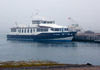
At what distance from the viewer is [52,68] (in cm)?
1530

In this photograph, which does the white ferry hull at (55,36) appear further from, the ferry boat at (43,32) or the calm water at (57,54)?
the calm water at (57,54)

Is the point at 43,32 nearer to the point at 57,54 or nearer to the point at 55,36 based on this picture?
the point at 55,36

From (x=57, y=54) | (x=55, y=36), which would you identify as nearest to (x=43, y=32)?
(x=55, y=36)

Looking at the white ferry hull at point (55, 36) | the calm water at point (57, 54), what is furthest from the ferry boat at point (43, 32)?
the calm water at point (57, 54)

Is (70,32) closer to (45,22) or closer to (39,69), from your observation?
(45,22)

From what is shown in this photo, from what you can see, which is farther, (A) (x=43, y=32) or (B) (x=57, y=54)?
(A) (x=43, y=32)

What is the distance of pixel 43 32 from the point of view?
53.6 metres

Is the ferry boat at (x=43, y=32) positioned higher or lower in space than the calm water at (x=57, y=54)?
higher

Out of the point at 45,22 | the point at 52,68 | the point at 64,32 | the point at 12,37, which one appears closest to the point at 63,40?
the point at 64,32

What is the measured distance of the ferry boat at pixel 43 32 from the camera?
52.4 meters

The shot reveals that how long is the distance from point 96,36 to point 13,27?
21124 mm

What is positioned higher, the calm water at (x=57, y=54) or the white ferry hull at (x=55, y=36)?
the white ferry hull at (x=55, y=36)

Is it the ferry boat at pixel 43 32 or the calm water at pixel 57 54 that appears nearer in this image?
the calm water at pixel 57 54

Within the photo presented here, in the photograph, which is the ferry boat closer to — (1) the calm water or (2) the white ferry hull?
(2) the white ferry hull
